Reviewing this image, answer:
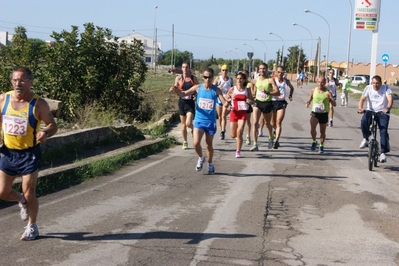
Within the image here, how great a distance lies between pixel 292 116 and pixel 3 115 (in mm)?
19612

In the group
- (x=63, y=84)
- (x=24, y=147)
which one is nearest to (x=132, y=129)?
(x=63, y=84)

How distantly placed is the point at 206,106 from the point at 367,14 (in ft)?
65.0

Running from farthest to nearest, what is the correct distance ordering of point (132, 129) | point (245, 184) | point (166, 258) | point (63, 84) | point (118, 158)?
point (63, 84) → point (132, 129) → point (118, 158) → point (245, 184) → point (166, 258)

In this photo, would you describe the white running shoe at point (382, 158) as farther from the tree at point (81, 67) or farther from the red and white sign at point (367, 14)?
the red and white sign at point (367, 14)

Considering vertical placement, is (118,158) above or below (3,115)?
below

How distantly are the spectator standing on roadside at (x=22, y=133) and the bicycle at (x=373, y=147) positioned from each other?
7636 mm

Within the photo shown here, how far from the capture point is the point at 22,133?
6094 mm

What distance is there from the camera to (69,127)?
15234mm

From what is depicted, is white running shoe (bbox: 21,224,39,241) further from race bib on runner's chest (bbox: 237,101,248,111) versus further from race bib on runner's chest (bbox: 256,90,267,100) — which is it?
race bib on runner's chest (bbox: 256,90,267,100)

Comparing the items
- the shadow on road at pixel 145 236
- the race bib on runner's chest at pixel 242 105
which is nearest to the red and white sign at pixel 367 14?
the race bib on runner's chest at pixel 242 105

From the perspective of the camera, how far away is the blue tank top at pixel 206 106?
428 inches

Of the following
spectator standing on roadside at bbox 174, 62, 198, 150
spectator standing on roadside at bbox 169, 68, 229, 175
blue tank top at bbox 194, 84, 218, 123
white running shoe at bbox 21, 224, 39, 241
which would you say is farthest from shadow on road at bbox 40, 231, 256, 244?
spectator standing on roadside at bbox 174, 62, 198, 150

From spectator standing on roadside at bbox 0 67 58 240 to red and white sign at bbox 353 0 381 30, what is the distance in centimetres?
2439

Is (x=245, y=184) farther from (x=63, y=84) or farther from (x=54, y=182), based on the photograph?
(x=63, y=84)
